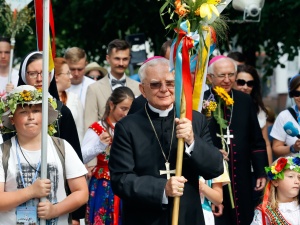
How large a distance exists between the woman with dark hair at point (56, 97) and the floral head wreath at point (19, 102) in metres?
0.45

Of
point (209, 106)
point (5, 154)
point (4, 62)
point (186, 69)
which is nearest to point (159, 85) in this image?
point (186, 69)

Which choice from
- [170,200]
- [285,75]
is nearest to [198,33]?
[170,200]

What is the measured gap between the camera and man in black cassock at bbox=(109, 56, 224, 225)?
6.64 metres

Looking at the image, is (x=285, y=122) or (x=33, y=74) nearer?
(x=33, y=74)

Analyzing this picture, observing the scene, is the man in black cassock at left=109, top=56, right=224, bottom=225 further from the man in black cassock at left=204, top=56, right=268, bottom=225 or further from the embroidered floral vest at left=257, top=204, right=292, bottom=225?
the man in black cassock at left=204, top=56, right=268, bottom=225

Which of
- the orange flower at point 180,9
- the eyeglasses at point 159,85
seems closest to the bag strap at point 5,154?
the eyeglasses at point 159,85

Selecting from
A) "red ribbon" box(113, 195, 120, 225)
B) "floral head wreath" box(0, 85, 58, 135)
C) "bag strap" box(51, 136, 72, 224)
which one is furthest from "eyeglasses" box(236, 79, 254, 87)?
"bag strap" box(51, 136, 72, 224)

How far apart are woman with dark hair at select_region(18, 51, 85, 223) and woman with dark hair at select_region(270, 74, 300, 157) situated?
2.83 metres

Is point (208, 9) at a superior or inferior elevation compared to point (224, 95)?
superior

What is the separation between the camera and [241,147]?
9773 mm

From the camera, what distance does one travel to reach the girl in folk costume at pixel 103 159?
31.5 feet

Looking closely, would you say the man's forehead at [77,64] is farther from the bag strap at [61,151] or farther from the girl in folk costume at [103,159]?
the bag strap at [61,151]

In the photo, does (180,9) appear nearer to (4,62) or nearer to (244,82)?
(244,82)

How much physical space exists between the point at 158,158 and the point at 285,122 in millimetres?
3689
